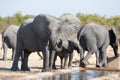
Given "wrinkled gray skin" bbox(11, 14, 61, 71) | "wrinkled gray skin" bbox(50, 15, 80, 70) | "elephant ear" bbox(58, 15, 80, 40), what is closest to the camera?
"wrinkled gray skin" bbox(50, 15, 80, 70)

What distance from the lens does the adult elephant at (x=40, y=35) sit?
13991 mm

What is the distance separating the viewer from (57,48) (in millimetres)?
14484

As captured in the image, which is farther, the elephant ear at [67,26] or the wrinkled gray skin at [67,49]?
the wrinkled gray skin at [67,49]

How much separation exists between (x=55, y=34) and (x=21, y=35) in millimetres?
1853

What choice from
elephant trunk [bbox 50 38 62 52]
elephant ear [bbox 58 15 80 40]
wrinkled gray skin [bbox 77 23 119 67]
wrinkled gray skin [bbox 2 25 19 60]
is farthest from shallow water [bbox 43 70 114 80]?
wrinkled gray skin [bbox 2 25 19 60]

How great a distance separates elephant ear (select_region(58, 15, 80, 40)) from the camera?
14344mm

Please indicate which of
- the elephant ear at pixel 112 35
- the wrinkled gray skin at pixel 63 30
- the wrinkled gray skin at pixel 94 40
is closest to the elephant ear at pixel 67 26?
the wrinkled gray skin at pixel 63 30

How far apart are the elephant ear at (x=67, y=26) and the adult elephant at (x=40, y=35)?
1.2 inches

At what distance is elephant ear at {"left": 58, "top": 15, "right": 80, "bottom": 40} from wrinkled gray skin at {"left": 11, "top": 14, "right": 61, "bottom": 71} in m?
0.26

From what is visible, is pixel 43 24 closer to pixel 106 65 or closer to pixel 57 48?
pixel 57 48

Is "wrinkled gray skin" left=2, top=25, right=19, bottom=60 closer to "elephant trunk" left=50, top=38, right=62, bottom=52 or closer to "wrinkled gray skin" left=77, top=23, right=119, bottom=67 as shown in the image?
"wrinkled gray skin" left=77, top=23, right=119, bottom=67

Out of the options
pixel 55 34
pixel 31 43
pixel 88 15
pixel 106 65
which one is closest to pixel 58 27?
pixel 55 34

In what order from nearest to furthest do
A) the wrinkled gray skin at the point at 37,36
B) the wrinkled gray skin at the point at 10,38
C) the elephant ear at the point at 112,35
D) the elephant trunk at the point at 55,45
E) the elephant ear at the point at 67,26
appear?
1. the elephant trunk at the point at 55,45
2. the wrinkled gray skin at the point at 37,36
3. the elephant ear at the point at 67,26
4. the elephant ear at the point at 112,35
5. the wrinkled gray skin at the point at 10,38

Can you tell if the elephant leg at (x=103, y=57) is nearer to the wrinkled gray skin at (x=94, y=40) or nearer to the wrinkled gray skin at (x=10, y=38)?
the wrinkled gray skin at (x=94, y=40)
